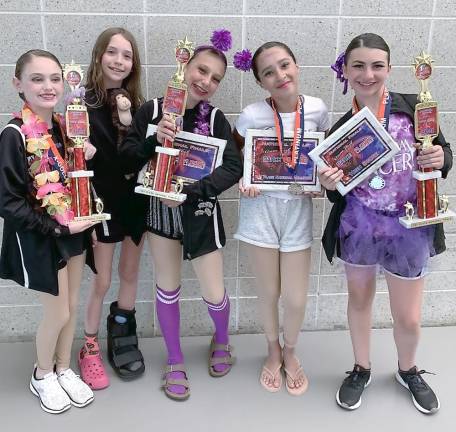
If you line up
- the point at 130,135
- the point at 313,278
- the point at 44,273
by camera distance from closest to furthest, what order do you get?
the point at 44,273
the point at 130,135
the point at 313,278

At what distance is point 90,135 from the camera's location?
2121 mm

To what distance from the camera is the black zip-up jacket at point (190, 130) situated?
2.04m

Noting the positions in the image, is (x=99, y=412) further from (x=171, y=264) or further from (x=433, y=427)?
(x=433, y=427)

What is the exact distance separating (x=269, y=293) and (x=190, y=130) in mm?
797

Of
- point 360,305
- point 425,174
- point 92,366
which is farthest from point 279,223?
point 92,366

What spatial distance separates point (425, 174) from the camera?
1.86 metres

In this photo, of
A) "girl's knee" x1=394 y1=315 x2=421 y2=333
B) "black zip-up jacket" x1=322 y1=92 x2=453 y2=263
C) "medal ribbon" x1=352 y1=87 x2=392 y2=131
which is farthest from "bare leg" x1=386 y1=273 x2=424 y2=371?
"medal ribbon" x1=352 y1=87 x2=392 y2=131

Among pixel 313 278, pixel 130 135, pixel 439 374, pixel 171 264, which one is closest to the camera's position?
pixel 130 135

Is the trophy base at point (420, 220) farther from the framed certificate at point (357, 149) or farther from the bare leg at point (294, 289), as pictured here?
the bare leg at point (294, 289)

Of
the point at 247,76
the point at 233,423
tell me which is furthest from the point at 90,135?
the point at 233,423

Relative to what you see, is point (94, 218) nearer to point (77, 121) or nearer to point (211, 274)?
point (77, 121)

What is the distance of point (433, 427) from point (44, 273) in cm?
170

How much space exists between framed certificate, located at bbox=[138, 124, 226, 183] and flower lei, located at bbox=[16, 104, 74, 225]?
Answer: 18.0 inches

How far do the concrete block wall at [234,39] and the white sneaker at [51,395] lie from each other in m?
0.53
